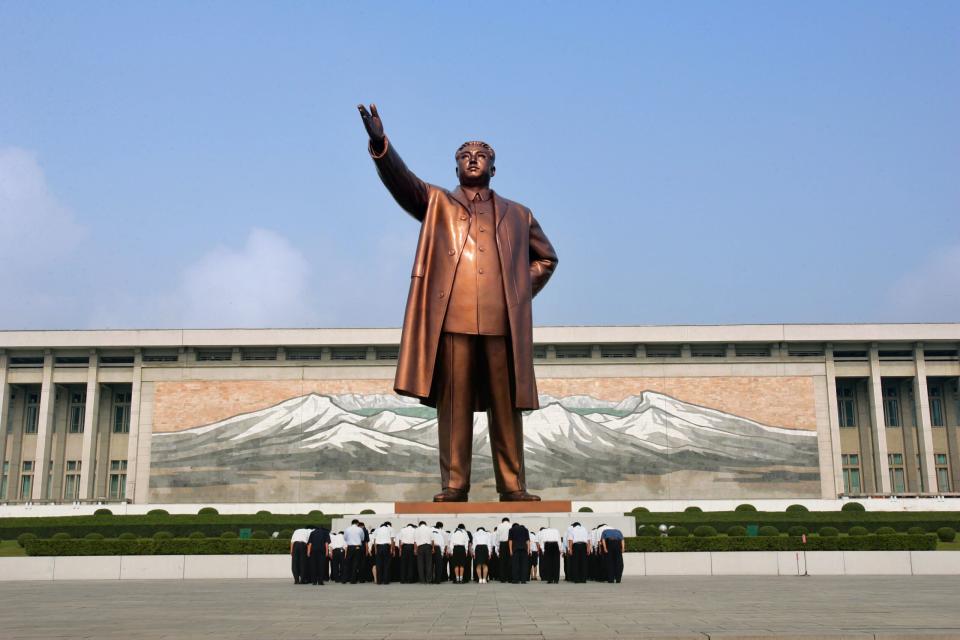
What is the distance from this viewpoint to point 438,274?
9312 mm

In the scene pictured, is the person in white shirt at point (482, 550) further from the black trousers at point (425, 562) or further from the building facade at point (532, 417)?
the building facade at point (532, 417)

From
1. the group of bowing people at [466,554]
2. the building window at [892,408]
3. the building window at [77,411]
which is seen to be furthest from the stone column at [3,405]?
the building window at [892,408]

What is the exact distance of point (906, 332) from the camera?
1326 inches

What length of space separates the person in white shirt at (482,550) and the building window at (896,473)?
3056 cm

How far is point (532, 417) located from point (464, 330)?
23378 millimetres

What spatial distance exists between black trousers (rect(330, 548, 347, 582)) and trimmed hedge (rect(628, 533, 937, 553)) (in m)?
3.93

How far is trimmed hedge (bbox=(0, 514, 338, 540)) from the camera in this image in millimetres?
21766

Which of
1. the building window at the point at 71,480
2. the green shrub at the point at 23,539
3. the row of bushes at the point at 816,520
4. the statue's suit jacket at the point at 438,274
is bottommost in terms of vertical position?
the green shrub at the point at 23,539

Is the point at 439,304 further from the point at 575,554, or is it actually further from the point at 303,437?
the point at 303,437

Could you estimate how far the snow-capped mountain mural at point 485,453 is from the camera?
3136 cm

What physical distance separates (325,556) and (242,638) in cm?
554

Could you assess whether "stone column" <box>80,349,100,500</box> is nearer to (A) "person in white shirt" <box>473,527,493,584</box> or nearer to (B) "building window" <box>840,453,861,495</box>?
(A) "person in white shirt" <box>473,527,493,584</box>

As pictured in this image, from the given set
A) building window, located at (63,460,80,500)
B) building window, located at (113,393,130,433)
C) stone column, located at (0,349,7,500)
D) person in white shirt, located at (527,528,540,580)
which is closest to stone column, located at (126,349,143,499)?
building window, located at (113,393,130,433)

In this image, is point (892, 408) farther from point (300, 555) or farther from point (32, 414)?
point (32, 414)
